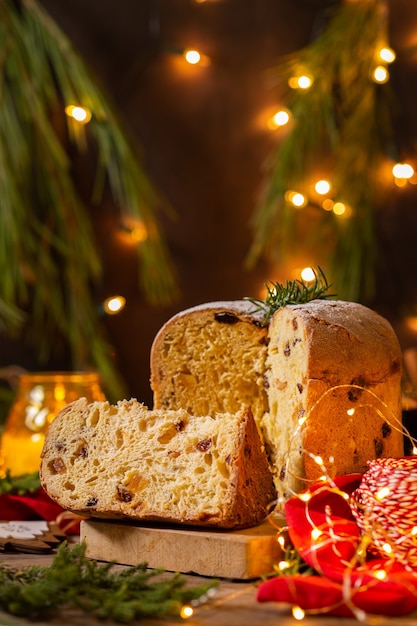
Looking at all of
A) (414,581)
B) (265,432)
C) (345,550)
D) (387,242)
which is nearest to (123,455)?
(265,432)

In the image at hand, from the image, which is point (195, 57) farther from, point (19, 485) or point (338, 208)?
point (19, 485)

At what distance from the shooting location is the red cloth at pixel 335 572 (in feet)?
3.95

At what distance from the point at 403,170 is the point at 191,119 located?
0.78 m

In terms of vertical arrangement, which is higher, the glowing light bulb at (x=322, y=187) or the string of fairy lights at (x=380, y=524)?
the glowing light bulb at (x=322, y=187)

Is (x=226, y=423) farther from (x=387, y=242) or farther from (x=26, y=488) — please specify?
(x=387, y=242)

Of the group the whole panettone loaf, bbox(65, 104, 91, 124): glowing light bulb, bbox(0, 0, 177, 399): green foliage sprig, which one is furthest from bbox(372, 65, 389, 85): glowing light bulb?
the whole panettone loaf

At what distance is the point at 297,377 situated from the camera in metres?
1.59

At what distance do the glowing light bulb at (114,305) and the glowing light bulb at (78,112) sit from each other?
1.91 feet

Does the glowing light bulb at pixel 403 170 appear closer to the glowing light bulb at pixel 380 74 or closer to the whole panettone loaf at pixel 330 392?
the glowing light bulb at pixel 380 74

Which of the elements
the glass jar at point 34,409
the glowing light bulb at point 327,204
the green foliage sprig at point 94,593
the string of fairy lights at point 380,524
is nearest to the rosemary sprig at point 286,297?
the string of fairy lights at point 380,524

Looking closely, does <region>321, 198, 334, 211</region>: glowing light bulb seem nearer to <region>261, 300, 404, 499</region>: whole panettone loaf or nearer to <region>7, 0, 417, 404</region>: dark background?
<region>7, 0, 417, 404</region>: dark background

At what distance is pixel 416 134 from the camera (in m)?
2.72

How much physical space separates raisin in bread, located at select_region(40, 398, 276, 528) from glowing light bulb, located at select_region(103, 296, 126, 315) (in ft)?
3.85

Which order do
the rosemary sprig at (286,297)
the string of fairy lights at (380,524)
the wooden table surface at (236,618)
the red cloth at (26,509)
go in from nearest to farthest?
the wooden table surface at (236,618)
the string of fairy lights at (380,524)
the rosemary sprig at (286,297)
the red cloth at (26,509)
